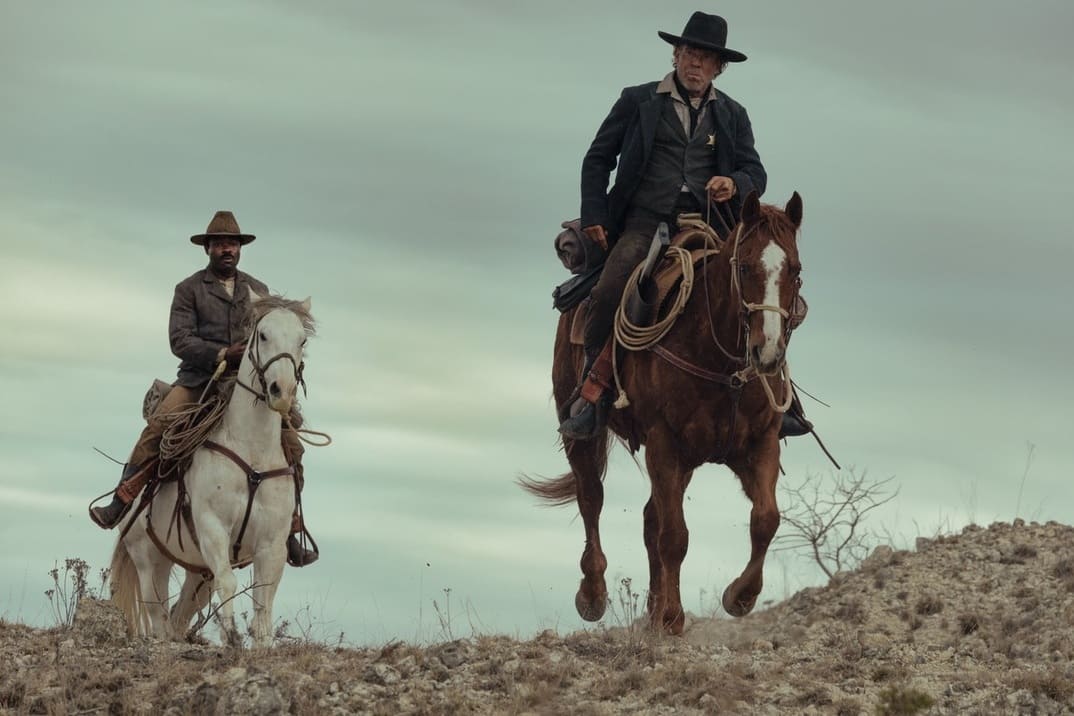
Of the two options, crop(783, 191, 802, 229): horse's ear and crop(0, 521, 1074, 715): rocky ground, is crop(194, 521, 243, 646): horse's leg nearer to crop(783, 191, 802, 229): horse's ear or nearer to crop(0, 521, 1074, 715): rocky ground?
crop(0, 521, 1074, 715): rocky ground

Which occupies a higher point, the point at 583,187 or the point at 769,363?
the point at 583,187

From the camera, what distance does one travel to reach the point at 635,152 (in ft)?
47.5

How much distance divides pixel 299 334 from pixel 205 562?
7.59 ft

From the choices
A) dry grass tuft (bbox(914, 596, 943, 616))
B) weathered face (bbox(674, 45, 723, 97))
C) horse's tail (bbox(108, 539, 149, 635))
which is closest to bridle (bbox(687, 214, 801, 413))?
weathered face (bbox(674, 45, 723, 97))

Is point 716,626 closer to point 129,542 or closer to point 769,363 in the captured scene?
point 129,542

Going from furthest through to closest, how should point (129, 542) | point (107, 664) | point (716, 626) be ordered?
point (716, 626)
point (129, 542)
point (107, 664)

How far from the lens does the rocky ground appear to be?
36.5 feet

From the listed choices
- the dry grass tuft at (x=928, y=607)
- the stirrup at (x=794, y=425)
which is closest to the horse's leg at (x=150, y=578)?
the stirrup at (x=794, y=425)

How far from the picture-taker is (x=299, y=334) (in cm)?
1381

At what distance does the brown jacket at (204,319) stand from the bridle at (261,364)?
75 cm

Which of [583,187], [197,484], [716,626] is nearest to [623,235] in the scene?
[583,187]

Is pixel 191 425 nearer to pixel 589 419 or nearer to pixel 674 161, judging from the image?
pixel 589 419

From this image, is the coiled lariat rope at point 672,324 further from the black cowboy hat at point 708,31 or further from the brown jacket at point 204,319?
the brown jacket at point 204,319

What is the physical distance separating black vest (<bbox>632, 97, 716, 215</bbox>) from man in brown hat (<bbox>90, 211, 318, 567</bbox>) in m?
3.14
